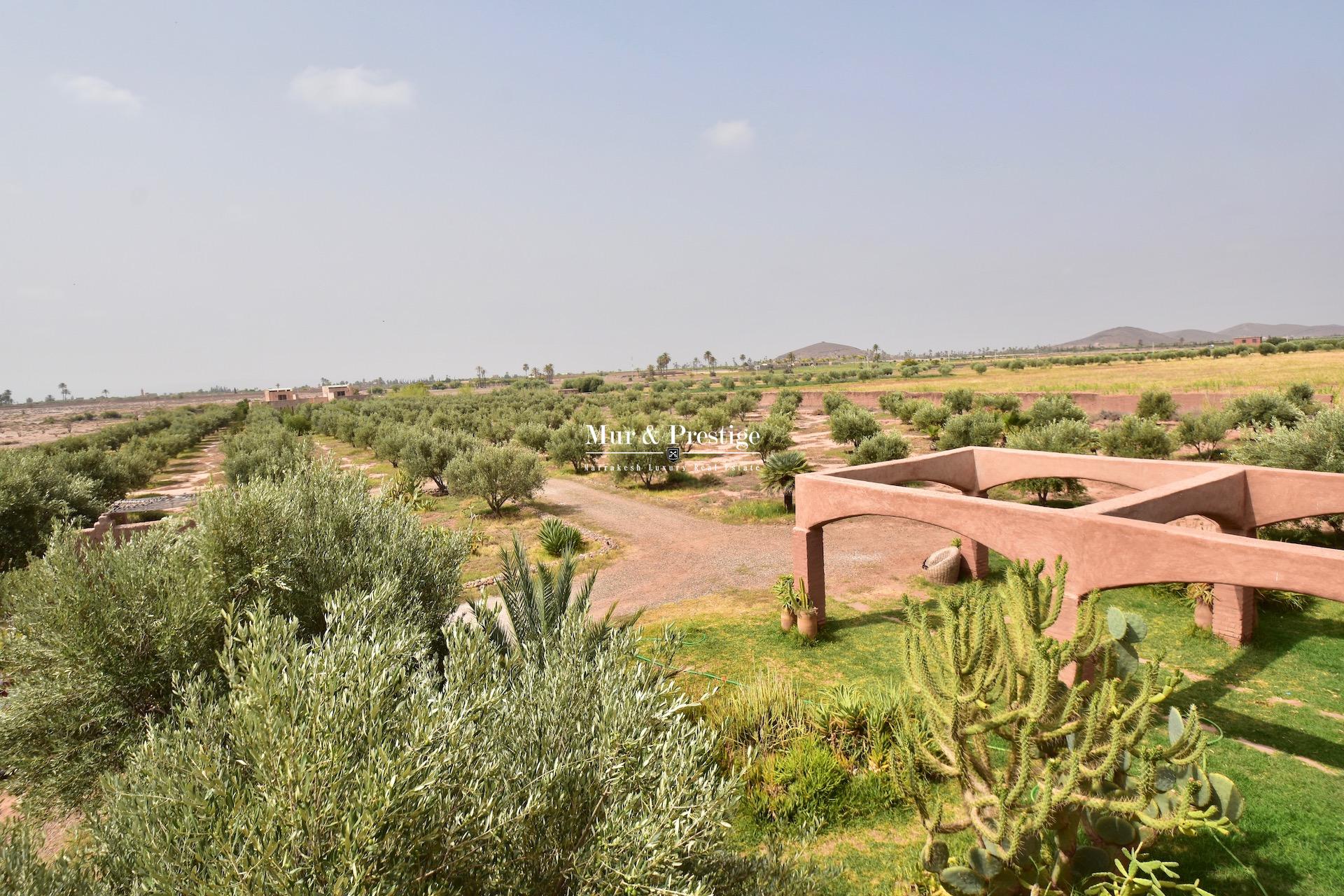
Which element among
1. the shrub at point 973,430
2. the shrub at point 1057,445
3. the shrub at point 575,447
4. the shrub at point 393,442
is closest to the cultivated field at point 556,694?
the shrub at point 1057,445

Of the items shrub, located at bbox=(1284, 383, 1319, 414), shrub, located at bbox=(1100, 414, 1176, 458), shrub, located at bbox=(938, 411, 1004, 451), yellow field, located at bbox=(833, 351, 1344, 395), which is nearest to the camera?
shrub, located at bbox=(1100, 414, 1176, 458)

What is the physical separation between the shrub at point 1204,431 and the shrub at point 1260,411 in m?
0.44

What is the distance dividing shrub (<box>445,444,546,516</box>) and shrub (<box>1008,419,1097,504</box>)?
58.7 feet

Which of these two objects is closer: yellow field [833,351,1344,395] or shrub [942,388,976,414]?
yellow field [833,351,1344,395]

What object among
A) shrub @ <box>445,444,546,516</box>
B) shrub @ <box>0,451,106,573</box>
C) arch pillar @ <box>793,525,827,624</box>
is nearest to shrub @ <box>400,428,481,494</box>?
shrub @ <box>445,444,546,516</box>

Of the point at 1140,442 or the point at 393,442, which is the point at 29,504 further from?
the point at 1140,442

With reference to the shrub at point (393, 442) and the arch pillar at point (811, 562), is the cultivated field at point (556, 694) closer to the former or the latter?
the arch pillar at point (811, 562)

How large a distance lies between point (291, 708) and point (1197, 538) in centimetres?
887

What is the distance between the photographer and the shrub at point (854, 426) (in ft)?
99.6

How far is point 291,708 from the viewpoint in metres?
3.18

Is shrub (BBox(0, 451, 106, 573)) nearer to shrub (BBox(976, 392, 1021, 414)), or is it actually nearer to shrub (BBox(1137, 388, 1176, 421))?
shrub (BBox(976, 392, 1021, 414))

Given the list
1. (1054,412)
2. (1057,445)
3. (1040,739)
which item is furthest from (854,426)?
(1040,739)

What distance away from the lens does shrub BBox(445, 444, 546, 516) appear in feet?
76.1

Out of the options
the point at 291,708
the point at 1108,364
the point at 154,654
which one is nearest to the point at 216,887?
the point at 291,708
